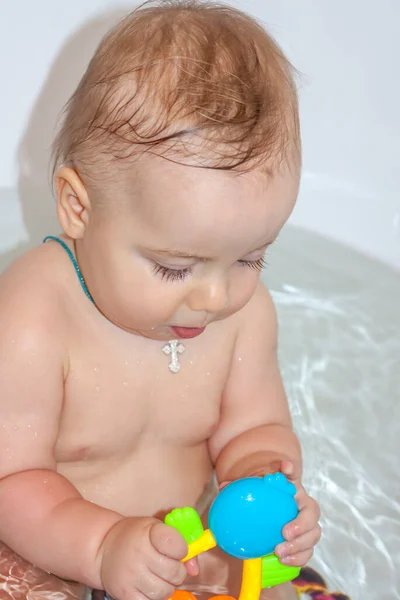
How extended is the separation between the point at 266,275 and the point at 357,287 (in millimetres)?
145

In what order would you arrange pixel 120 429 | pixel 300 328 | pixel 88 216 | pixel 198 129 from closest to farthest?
1. pixel 198 129
2. pixel 88 216
3. pixel 120 429
4. pixel 300 328

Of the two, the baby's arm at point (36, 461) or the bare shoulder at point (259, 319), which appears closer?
the baby's arm at point (36, 461)

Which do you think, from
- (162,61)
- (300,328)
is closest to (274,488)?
(162,61)

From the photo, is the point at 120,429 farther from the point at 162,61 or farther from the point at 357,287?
the point at 357,287

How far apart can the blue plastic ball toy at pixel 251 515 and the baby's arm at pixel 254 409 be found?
6.5 inches

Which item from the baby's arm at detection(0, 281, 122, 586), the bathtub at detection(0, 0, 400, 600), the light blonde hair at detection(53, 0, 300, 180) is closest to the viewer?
the light blonde hair at detection(53, 0, 300, 180)

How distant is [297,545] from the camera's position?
34.4 inches

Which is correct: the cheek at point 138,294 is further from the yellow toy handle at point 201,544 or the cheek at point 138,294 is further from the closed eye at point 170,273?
the yellow toy handle at point 201,544

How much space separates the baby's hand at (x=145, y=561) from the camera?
81cm

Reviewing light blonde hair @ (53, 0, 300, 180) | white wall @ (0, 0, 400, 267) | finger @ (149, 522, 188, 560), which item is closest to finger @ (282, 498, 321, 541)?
finger @ (149, 522, 188, 560)

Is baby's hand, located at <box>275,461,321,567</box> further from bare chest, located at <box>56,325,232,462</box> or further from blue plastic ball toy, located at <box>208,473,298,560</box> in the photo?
bare chest, located at <box>56,325,232,462</box>

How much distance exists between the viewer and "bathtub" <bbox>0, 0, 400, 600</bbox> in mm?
1434

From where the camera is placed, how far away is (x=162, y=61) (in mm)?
817

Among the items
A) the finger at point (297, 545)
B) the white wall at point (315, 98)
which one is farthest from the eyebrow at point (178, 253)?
the white wall at point (315, 98)
